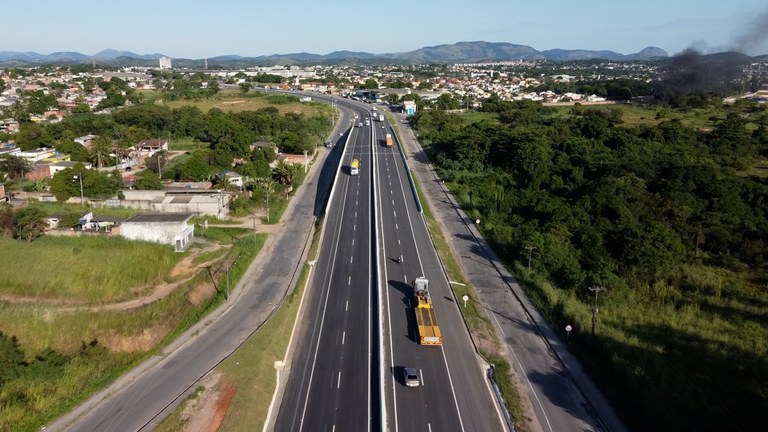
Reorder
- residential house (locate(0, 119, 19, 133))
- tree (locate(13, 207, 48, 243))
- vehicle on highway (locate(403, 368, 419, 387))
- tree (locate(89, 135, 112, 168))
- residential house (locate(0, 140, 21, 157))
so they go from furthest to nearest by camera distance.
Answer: residential house (locate(0, 119, 19, 133)) → residential house (locate(0, 140, 21, 157)) → tree (locate(89, 135, 112, 168)) → tree (locate(13, 207, 48, 243)) → vehicle on highway (locate(403, 368, 419, 387))

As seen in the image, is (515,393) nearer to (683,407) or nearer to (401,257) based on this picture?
(683,407)

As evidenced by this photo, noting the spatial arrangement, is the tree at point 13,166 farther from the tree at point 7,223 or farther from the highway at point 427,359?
the highway at point 427,359

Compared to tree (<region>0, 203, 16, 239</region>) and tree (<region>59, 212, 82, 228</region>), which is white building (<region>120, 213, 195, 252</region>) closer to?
tree (<region>59, 212, 82, 228</region>)

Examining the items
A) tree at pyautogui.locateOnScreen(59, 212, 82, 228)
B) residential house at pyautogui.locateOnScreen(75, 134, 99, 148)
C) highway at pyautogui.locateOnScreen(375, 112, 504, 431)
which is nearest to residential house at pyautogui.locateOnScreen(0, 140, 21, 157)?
residential house at pyautogui.locateOnScreen(75, 134, 99, 148)

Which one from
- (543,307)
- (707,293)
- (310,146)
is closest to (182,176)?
(310,146)

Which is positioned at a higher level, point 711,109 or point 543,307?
point 711,109

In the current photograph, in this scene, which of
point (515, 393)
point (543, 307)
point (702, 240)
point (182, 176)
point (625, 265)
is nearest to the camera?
point (515, 393)
